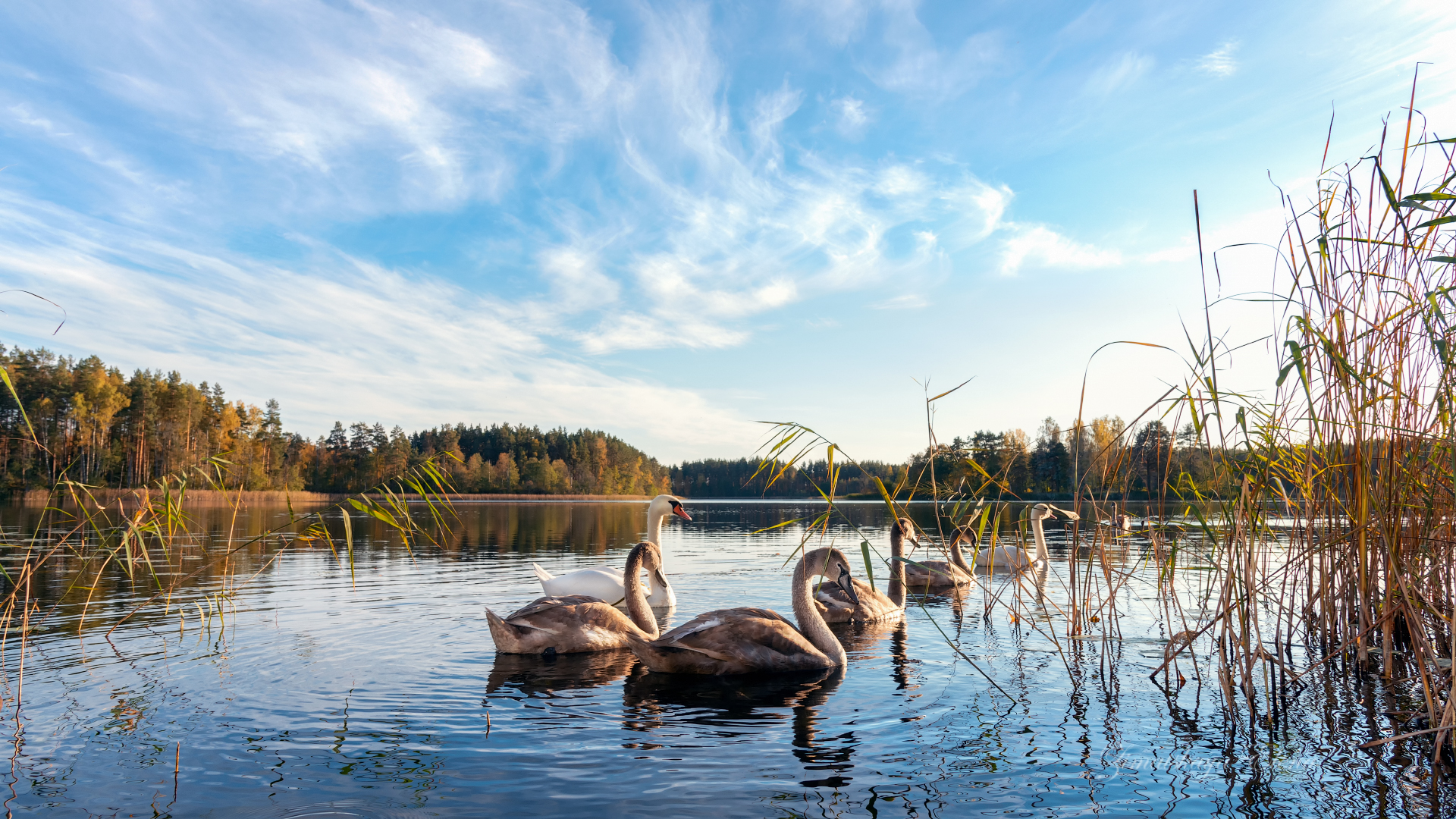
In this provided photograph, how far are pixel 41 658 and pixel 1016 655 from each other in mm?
10557

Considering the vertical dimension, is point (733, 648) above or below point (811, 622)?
below

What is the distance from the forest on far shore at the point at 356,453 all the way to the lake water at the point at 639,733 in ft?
6.21

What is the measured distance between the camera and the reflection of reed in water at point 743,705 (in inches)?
212

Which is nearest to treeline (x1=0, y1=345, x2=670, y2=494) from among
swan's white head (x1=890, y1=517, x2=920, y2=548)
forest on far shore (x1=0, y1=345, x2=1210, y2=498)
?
forest on far shore (x1=0, y1=345, x2=1210, y2=498)

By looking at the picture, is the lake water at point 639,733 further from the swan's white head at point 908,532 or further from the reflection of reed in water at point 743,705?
the swan's white head at point 908,532

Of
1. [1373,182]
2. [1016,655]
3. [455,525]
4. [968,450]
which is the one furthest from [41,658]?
[455,525]

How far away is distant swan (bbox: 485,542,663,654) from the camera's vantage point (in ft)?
28.4

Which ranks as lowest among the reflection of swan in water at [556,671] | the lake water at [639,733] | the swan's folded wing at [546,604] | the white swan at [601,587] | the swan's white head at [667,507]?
the reflection of swan in water at [556,671]

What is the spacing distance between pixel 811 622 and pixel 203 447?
304 feet

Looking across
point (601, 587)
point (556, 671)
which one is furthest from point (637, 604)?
point (601, 587)

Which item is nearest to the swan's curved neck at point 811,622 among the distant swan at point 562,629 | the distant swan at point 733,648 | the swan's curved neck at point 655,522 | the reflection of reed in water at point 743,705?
the distant swan at point 733,648

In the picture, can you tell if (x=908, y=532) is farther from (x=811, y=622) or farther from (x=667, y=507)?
(x=811, y=622)

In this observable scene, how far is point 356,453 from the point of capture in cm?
12694

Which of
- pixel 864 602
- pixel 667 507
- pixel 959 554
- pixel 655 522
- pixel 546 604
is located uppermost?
pixel 667 507
